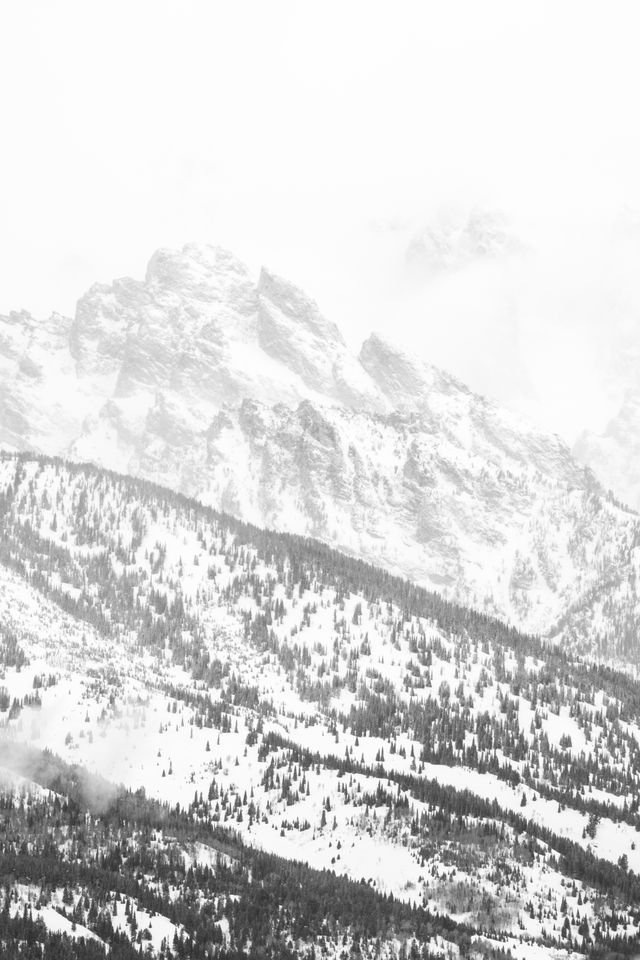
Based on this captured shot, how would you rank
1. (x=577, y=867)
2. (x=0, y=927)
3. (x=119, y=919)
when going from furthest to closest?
(x=577, y=867) → (x=119, y=919) → (x=0, y=927)

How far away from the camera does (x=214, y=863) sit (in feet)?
321

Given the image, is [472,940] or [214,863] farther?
[214,863]

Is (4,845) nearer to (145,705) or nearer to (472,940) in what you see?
(472,940)

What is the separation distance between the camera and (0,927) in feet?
222

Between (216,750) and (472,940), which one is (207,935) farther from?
(216,750)

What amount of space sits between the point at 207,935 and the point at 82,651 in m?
128

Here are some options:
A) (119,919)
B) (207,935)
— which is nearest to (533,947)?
(207,935)

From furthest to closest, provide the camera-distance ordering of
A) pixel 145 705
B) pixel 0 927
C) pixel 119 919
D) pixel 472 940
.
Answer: pixel 145 705
pixel 472 940
pixel 119 919
pixel 0 927

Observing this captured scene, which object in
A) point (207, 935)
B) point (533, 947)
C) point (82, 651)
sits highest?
point (533, 947)

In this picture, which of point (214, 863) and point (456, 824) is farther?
point (456, 824)

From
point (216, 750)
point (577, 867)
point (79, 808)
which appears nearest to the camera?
point (79, 808)

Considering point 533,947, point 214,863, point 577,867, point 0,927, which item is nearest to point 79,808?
point 214,863

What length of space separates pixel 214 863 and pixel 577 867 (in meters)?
43.5

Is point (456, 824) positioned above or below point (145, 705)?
above
